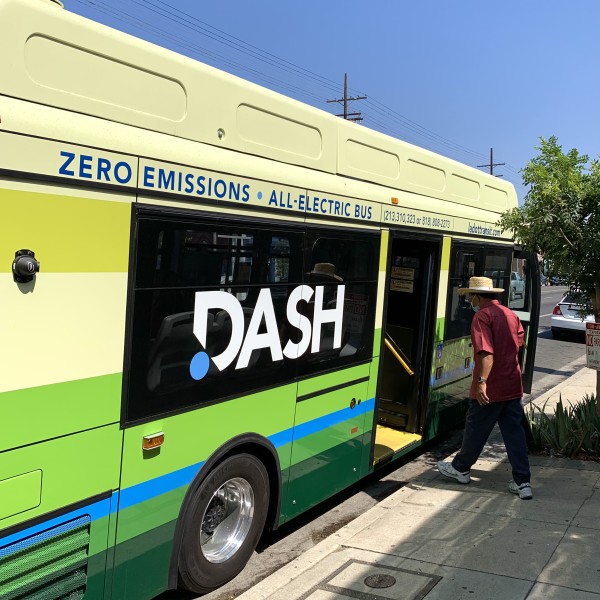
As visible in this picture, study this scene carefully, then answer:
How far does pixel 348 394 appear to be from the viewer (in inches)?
193

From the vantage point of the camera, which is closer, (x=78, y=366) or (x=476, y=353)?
(x=78, y=366)

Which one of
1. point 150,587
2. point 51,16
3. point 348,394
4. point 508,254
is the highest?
point 51,16

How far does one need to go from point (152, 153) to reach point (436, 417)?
4.52m

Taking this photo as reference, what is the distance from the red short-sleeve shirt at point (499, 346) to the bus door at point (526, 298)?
296 centimetres

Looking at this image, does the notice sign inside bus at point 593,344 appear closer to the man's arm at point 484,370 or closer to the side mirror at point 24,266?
the man's arm at point 484,370

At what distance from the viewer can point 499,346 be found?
528 centimetres

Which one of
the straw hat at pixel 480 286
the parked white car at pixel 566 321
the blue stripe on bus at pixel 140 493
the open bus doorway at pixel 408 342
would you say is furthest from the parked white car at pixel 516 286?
the parked white car at pixel 566 321

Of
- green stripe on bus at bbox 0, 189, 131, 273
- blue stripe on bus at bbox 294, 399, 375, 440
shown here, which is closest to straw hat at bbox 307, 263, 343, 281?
blue stripe on bus at bbox 294, 399, 375, 440

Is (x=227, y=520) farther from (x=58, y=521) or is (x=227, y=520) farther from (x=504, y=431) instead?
(x=504, y=431)

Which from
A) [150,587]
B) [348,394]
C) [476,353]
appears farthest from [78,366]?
[476,353]

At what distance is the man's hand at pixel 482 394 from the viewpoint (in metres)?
5.27

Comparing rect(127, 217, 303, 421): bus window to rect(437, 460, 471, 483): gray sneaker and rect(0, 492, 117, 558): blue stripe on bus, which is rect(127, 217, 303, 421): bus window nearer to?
rect(0, 492, 117, 558): blue stripe on bus

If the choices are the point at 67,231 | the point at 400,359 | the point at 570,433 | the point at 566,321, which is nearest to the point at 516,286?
the point at 570,433

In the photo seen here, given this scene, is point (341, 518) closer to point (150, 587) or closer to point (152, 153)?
point (150, 587)
